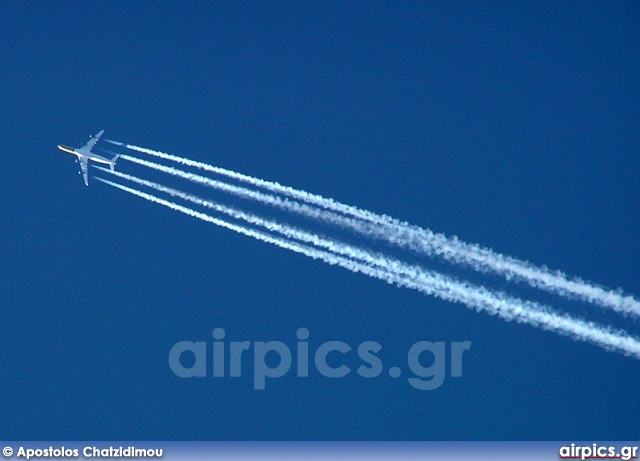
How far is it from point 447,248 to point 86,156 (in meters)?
10.9

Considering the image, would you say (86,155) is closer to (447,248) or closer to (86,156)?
(86,156)

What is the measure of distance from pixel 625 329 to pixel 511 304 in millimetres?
2674

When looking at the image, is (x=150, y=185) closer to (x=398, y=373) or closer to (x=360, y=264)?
(x=360, y=264)

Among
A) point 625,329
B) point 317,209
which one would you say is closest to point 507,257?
point 625,329

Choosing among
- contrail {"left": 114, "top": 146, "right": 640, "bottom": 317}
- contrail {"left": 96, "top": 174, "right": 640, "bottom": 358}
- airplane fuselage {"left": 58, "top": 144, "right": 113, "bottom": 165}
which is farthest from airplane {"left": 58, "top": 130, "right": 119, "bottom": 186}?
contrail {"left": 96, "top": 174, "right": 640, "bottom": 358}

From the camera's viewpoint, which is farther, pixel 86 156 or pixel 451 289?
pixel 86 156

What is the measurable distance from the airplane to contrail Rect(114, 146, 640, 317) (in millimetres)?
3422

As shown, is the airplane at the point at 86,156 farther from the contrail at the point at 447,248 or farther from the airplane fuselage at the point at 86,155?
the contrail at the point at 447,248

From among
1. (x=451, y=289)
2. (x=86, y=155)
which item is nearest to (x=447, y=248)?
(x=451, y=289)

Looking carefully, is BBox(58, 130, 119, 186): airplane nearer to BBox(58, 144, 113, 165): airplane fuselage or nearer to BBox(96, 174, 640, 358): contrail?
BBox(58, 144, 113, 165): airplane fuselage

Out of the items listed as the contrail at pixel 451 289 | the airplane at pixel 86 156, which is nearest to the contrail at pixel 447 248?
the contrail at pixel 451 289

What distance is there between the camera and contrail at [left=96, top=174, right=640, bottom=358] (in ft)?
66.5

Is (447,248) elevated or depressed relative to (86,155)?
depressed

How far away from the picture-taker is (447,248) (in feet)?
70.3
